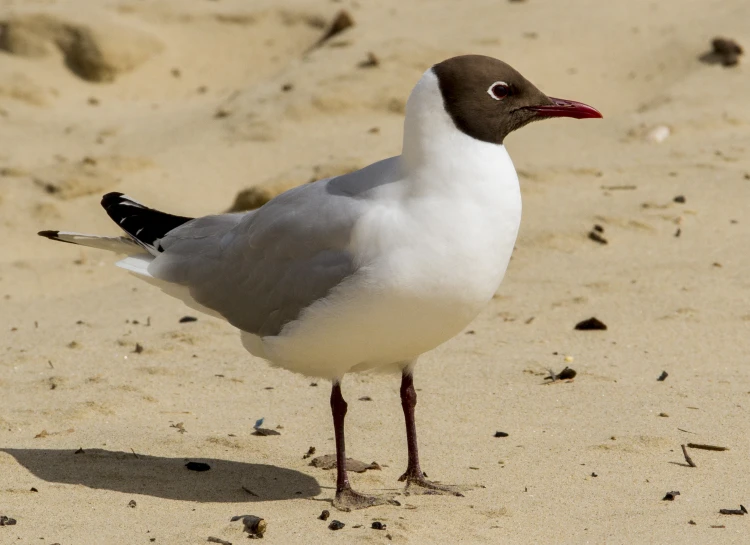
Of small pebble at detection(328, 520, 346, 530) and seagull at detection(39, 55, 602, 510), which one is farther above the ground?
seagull at detection(39, 55, 602, 510)

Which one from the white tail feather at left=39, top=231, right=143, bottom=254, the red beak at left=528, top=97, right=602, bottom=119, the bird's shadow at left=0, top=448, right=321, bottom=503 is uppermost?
the red beak at left=528, top=97, right=602, bottom=119

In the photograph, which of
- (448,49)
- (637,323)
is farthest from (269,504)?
(448,49)

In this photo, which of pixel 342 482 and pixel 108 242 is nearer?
pixel 342 482

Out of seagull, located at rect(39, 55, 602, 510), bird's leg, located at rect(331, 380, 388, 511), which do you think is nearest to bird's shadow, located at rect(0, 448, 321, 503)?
bird's leg, located at rect(331, 380, 388, 511)

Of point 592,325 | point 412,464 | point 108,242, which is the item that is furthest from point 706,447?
point 108,242

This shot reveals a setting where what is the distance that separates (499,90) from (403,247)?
0.77m

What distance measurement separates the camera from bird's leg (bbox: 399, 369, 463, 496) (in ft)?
15.0

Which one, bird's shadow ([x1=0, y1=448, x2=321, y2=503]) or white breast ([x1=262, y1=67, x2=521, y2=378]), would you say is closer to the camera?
white breast ([x1=262, y1=67, x2=521, y2=378])

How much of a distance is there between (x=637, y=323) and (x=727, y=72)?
4.51 meters

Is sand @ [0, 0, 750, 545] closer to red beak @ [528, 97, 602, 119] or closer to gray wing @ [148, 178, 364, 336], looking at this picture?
gray wing @ [148, 178, 364, 336]

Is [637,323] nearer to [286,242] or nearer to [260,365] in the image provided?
[260,365]

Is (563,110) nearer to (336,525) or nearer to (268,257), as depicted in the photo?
(268,257)

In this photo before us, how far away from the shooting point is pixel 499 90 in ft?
14.4

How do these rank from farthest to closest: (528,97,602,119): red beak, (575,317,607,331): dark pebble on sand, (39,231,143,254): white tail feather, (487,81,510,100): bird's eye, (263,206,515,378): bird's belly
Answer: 1. (575,317,607,331): dark pebble on sand
2. (39,231,143,254): white tail feather
3. (528,97,602,119): red beak
4. (487,81,510,100): bird's eye
5. (263,206,515,378): bird's belly
